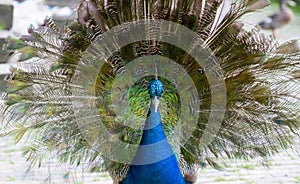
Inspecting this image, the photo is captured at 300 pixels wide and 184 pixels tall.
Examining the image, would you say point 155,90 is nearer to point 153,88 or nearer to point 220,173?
point 153,88

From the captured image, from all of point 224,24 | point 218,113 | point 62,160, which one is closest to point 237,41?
point 224,24

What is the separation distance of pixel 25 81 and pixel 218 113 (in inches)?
27.3

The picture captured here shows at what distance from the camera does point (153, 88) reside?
1902mm

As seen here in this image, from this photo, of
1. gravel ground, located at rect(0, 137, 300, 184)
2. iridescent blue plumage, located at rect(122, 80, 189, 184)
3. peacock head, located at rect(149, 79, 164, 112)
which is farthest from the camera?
gravel ground, located at rect(0, 137, 300, 184)

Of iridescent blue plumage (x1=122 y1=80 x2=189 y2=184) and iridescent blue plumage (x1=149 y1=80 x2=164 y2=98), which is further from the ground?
iridescent blue plumage (x1=149 y1=80 x2=164 y2=98)

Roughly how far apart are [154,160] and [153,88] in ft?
1.06

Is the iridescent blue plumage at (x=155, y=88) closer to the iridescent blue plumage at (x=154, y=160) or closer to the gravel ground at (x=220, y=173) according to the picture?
the iridescent blue plumage at (x=154, y=160)

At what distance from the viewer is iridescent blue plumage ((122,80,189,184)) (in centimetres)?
202

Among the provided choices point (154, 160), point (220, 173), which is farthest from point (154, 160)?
point (220, 173)

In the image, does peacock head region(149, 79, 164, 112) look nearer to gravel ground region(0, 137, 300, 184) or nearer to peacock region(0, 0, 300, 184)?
peacock region(0, 0, 300, 184)

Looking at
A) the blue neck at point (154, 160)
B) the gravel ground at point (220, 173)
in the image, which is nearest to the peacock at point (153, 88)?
the blue neck at point (154, 160)

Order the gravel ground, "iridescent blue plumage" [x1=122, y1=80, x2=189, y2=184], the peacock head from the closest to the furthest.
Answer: the peacock head → "iridescent blue plumage" [x1=122, y1=80, x2=189, y2=184] → the gravel ground

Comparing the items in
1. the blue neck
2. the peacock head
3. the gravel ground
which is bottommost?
the gravel ground

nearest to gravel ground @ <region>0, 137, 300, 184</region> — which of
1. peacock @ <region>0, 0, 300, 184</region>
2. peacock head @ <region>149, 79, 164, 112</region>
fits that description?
peacock @ <region>0, 0, 300, 184</region>
